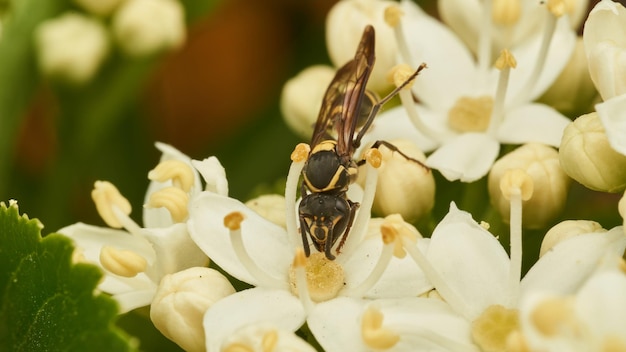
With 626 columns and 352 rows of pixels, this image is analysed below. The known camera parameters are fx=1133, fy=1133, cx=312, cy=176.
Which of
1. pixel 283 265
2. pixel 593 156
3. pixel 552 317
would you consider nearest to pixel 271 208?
pixel 283 265

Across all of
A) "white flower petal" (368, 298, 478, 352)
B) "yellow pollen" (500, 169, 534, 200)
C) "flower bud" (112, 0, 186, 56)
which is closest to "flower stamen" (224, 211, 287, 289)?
"white flower petal" (368, 298, 478, 352)

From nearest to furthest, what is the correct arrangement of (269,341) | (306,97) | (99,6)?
(269,341) < (306,97) < (99,6)

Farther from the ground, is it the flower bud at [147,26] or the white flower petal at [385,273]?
the flower bud at [147,26]

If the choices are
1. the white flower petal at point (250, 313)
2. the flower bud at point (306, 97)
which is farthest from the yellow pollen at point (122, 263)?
the flower bud at point (306, 97)

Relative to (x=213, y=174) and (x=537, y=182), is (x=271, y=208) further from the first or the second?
(x=537, y=182)

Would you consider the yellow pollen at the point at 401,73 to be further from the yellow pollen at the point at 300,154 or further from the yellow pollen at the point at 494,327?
the yellow pollen at the point at 494,327

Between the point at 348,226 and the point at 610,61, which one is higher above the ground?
the point at 610,61

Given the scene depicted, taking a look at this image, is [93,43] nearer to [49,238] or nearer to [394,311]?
[49,238]
